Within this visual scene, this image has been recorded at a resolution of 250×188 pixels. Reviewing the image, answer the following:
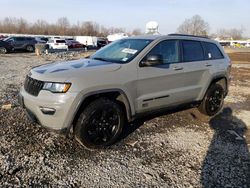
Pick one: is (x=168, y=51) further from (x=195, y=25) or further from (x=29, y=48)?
(x=195, y=25)

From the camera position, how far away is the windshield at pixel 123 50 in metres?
4.60

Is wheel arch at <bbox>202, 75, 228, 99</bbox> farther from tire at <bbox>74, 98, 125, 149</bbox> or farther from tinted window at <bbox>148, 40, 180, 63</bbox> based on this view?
tire at <bbox>74, 98, 125, 149</bbox>

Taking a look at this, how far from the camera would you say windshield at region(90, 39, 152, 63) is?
4598 millimetres

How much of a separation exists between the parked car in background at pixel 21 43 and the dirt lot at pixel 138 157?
24575mm

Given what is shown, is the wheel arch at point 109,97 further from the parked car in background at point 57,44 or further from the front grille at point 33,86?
the parked car in background at point 57,44

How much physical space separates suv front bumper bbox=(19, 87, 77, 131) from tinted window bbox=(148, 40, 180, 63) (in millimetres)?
1733

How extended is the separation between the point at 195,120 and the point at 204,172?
2309 mm

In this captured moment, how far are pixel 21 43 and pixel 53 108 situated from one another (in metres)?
27.5

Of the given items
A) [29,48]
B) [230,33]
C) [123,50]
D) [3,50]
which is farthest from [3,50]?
[230,33]

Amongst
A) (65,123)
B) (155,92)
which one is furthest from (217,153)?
(65,123)

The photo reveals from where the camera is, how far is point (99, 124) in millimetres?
4160

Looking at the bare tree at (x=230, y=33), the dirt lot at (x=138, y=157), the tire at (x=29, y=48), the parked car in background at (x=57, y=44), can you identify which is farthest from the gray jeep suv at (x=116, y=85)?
the bare tree at (x=230, y=33)

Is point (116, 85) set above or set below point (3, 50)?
above

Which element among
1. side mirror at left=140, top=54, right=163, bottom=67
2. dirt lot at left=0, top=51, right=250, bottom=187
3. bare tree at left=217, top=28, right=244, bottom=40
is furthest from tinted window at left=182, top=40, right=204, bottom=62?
bare tree at left=217, top=28, right=244, bottom=40
